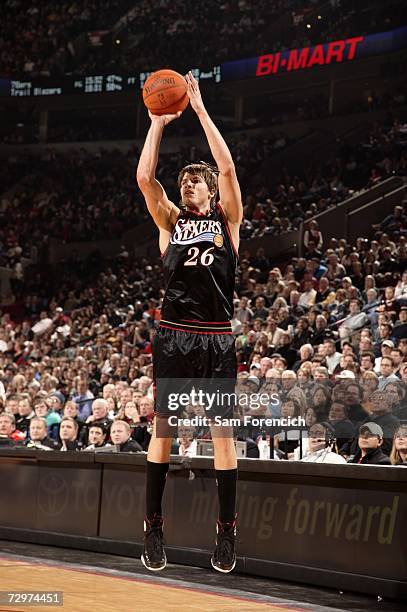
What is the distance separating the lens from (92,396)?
12.2m

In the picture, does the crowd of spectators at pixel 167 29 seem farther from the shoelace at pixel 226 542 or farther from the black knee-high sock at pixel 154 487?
the shoelace at pixel 226 542


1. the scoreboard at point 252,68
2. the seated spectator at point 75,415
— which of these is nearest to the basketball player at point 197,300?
the seated spectator at point 75,415

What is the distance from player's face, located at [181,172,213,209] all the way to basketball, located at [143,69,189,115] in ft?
1.31

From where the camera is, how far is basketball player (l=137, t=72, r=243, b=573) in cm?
493

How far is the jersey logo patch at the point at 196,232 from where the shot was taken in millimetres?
4988

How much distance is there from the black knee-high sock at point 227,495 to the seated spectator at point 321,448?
2.19 meters

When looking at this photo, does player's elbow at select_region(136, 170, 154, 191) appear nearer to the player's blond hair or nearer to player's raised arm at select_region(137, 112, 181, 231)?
player's raised arm at select_region(137, 112, 181, 231)

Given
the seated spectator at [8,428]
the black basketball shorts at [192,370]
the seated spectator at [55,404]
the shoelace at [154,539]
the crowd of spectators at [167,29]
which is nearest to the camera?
the shoelace at [154,539]

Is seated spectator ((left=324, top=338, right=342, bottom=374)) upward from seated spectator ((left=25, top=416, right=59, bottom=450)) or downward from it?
upward

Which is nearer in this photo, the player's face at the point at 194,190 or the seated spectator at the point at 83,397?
the player's face at the point at 194,190

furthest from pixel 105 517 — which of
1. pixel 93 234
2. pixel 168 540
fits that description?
pixel 93 234

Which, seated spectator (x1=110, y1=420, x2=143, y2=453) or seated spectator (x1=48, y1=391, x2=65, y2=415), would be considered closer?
seated spectator (x1=110, y1=420, x2=143, y2=453)

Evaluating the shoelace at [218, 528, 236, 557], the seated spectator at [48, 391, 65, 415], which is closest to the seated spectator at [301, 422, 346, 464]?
the shoelace at [218, 528, 236, 557]

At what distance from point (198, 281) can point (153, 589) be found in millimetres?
2856
